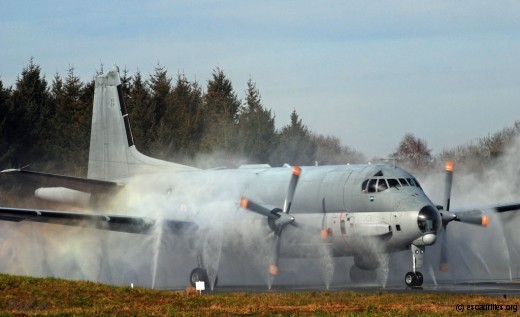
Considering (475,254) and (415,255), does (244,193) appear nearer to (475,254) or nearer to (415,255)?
(415,255)

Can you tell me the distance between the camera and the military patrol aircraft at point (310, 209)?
35.3 m

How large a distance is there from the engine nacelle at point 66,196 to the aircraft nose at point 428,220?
59.1 feet

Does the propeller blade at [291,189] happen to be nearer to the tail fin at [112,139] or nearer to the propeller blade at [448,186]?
the propeller blade at [448,186]

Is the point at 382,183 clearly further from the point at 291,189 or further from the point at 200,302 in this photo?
the point at 200,302

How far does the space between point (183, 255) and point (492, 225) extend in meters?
16.2

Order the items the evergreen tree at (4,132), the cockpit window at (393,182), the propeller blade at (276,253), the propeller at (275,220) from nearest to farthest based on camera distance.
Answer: the cockpit window at (393,182)
the propeller blade at (276,253)
the propeller at (275,220)
the evergreen tree at (4,132)

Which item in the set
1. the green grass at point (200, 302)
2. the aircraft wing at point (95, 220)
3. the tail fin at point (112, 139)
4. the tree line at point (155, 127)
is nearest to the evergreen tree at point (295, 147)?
the tree line at point (155, 127)

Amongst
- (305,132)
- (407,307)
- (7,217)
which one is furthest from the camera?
(305,132)

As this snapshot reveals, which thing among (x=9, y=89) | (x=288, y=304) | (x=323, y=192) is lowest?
(x=288, y=304)

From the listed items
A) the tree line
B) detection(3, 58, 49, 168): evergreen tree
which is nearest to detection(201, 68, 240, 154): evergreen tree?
the tree line

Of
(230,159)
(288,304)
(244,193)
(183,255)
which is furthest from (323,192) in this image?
(230,159)

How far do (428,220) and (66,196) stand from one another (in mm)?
20243

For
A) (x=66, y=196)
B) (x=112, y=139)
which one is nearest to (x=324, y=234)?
(x=66, y=196)

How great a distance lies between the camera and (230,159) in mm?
83938
